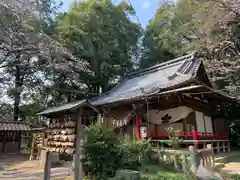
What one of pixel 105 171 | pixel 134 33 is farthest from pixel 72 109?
pixel 134 33

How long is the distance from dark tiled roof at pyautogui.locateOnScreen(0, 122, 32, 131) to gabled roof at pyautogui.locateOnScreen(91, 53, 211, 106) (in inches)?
210

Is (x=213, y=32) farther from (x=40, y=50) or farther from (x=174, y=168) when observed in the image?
(x=40, y=50)

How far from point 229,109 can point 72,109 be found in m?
13.9

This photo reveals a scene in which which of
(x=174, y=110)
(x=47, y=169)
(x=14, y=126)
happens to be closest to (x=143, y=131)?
(x=174, y=110)

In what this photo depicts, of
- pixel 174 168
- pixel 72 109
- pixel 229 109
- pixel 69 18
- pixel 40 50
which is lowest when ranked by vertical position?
pixel 174 168

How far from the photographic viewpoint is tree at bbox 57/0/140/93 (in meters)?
18.6

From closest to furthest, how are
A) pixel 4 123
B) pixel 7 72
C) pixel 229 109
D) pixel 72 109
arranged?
pixel 72 109 < pixel 4 123 < pixel 229 109 < pixel 7 72

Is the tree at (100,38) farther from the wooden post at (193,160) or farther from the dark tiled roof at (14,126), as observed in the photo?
the wooden post at (193,160)

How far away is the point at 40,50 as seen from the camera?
9.38 m

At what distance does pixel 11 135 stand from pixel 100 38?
11.0 meters

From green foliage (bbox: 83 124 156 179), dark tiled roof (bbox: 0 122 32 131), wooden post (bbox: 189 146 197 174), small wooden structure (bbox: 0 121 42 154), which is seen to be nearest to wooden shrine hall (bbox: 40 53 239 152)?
green foliage (bbox: 83 124 156 179)

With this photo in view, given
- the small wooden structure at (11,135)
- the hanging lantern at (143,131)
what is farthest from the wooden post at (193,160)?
the small wooden structure at (11,135)

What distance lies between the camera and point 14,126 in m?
14.4

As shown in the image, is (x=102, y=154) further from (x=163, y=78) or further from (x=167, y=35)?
(x=167, y=35)
